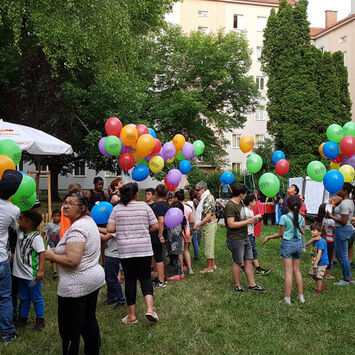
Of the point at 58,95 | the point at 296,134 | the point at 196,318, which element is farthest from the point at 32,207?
the point at 296,134

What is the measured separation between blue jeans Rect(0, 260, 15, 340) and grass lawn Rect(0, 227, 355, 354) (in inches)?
5.9

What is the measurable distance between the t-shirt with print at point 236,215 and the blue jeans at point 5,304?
10.5 ft

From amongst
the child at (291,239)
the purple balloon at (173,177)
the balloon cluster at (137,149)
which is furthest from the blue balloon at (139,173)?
the child at (291,239)

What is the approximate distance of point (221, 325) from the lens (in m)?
4.74

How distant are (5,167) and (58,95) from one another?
11.2m

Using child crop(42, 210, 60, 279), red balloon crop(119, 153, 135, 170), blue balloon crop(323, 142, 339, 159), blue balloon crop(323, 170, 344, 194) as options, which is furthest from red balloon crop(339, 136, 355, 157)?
child crop(42, 210, 60, 279)

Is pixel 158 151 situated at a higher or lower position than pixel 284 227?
higher

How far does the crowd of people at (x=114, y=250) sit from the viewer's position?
10.9 ft

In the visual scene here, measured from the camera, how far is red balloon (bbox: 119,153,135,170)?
7.66m

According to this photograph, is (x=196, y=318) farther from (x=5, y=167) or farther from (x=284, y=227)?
(x=5, y=167)

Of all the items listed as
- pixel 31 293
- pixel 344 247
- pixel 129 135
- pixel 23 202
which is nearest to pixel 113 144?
pixel 129 135

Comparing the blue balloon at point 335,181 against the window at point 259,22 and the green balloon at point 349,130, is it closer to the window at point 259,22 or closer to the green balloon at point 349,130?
the green balloon at point 349,130

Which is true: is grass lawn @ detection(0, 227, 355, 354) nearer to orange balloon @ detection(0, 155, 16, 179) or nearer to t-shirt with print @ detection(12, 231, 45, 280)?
t-shirt with print @ detection(12, 231, 45, 280)

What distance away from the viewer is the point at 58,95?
15047 millimetres
